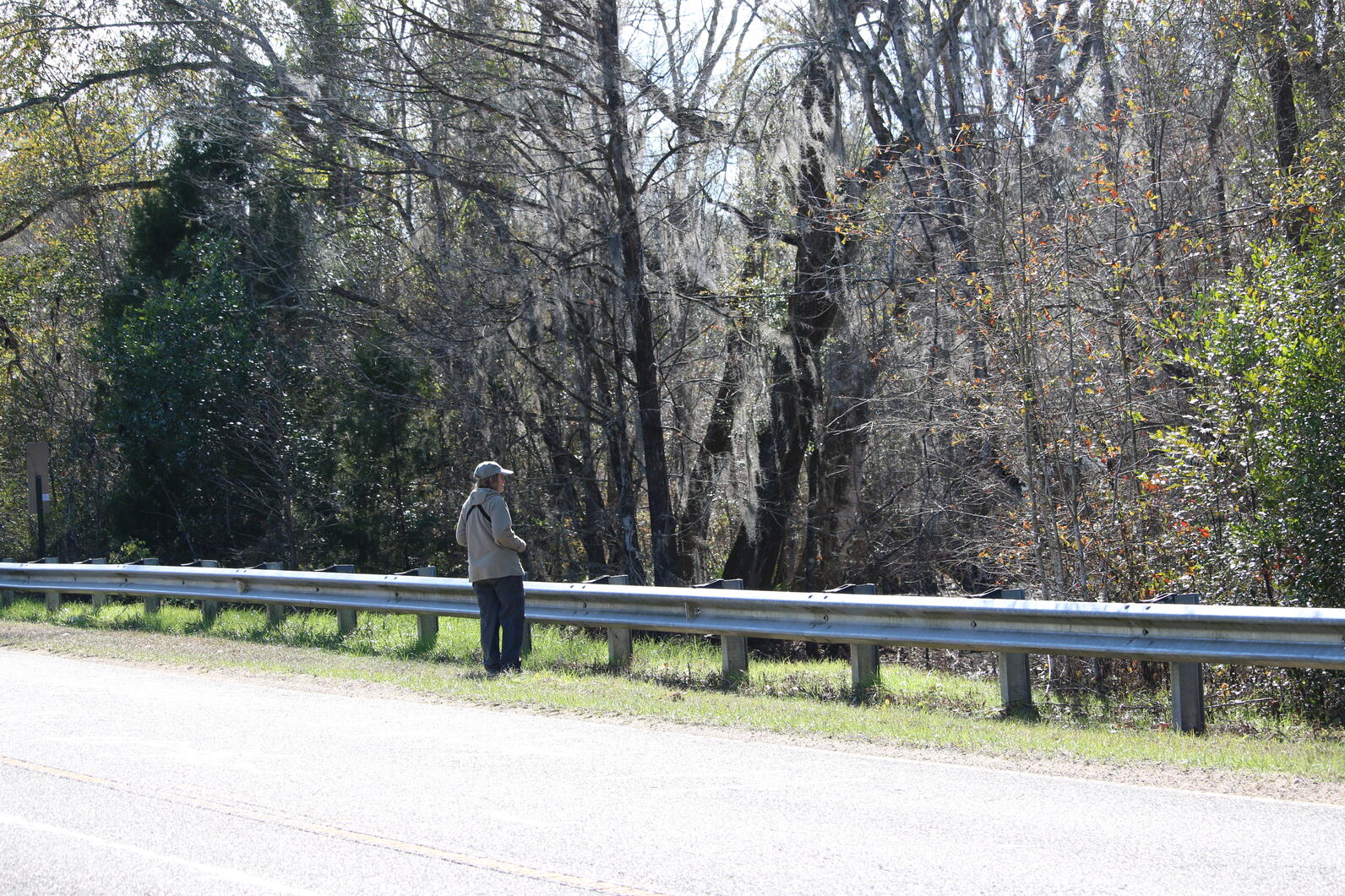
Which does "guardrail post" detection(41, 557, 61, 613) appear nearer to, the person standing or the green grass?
the green grass

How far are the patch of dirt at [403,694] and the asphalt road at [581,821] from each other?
0.76 feet

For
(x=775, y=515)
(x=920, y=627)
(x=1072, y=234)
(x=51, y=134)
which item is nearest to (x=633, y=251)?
(x=775, y=515)

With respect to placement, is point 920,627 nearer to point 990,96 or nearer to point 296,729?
point 296,729

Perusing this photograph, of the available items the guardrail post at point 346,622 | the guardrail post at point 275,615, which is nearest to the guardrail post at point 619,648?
the guardrail post at point 346,622

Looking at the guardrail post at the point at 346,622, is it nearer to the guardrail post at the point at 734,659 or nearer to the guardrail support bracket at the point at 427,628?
the guardrail support bracket at the point at 427,628

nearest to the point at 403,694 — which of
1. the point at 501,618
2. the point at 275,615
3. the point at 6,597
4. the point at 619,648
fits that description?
the point at 501,618

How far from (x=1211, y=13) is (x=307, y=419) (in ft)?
56.0

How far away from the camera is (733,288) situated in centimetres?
1909

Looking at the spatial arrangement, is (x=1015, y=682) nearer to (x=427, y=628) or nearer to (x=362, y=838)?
(x=362, y=838)

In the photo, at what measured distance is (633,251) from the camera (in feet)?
59.7

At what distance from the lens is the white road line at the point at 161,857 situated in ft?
16.7

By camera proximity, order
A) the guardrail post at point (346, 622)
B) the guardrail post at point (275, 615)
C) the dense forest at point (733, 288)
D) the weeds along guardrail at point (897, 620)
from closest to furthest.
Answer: the weeds along guardrail at point (897, 620) → the dense forest at point (733, 288) → the guardrail post at point (346, 622) → the guardrail post at point (275, 615)

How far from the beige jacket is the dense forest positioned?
207 inches

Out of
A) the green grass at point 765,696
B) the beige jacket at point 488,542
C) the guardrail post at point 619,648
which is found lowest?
the green grass at point 765,696
